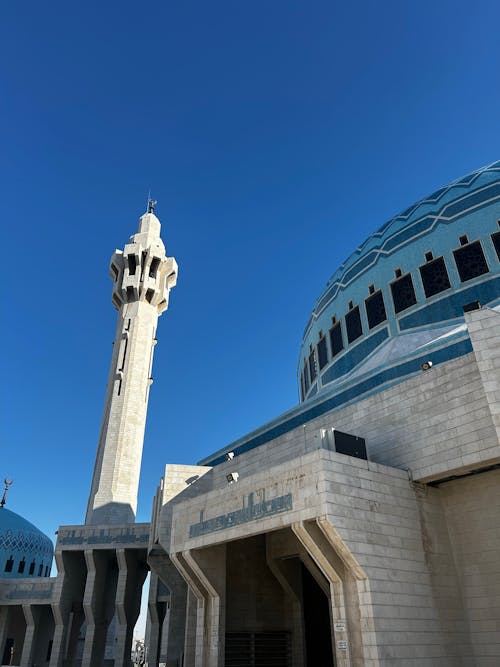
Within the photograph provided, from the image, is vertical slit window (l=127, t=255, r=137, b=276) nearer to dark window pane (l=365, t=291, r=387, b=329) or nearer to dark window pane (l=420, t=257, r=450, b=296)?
dark window pane (l=365, t=291, r=387, b=329)

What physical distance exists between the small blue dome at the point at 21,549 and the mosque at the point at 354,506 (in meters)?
9.23

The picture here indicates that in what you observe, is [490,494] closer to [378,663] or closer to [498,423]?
[498,423]

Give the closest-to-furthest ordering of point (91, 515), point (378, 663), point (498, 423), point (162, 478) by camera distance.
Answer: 1. point (378, 663)
2. point (498, 423)
3. point (162, 478)
4. point (91, 515)

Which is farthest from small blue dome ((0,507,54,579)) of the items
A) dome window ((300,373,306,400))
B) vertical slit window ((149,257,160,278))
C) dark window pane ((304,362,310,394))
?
dark window pane ((304,362,310,394))

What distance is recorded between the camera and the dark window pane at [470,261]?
19141 millimetres

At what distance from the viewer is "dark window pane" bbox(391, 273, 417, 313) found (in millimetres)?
20750

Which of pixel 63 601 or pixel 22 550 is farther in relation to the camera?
pixel 22 550

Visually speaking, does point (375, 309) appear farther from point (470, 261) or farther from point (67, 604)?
point (67, 604)

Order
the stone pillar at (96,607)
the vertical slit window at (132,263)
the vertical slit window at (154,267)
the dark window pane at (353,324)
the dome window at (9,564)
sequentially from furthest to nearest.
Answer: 1. the dome window at (9,564)
2. the vertical slit window at (154,267)
3. the vertical slit window at (132,263)
4. the stone pillar at (96,607)
5. the dark window pane at (353,324)

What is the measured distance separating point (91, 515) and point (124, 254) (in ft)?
57.6

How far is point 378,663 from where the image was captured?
9766 mm

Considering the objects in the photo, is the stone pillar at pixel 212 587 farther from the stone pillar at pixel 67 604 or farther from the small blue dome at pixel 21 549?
the small blue dome at pixel 21 549

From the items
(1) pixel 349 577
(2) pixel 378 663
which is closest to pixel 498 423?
(1) pixel 349 577

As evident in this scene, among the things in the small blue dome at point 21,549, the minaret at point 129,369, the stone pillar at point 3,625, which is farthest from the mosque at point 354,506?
the small blue dome at point 21,549
